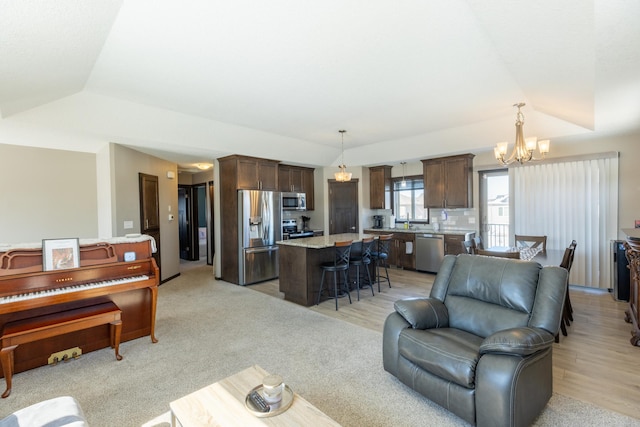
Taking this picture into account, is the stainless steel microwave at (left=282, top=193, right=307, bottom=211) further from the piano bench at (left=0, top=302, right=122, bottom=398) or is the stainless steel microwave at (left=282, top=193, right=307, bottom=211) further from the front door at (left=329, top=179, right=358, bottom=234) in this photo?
the piano bench at (left=0, top=302, right=122, bottom=398)

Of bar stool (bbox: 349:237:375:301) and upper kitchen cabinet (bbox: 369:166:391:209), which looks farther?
upper kitchen cabinet (bbox: 369:166:391:209)

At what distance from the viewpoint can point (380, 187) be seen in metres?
7.36

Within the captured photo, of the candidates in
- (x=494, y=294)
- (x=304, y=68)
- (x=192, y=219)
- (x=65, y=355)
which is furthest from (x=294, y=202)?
(x=494, y=294)

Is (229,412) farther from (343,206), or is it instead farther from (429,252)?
(343,206)

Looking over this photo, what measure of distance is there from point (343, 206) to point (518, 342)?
5.94 m

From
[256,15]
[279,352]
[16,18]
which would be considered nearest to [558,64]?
[256,15]

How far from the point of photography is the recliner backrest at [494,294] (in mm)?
2066

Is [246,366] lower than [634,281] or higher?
lower

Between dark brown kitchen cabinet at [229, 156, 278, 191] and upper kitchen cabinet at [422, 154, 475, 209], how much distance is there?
129 inches

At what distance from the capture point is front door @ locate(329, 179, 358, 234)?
750 centimetres

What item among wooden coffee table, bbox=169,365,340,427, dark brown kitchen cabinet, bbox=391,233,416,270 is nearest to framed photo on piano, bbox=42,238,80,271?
wooden coffee table, bbox=169,365,340,427

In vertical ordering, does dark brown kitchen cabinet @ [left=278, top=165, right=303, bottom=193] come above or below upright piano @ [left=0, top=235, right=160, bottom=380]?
above

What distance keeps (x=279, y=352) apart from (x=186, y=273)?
4534 mm

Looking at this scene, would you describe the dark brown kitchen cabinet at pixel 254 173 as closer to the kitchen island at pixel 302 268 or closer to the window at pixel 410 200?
the kitchen island at pixel 302 268
